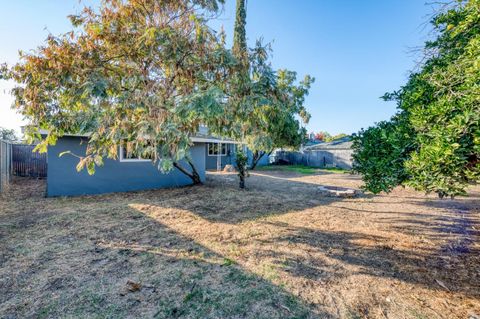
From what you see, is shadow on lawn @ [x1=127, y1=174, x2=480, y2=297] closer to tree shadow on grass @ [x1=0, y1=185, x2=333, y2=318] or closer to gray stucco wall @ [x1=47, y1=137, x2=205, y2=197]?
tree shadow on grass @ [x1=0, y1=185, x2=333, y2=318]

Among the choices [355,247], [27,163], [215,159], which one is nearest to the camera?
[355,247]

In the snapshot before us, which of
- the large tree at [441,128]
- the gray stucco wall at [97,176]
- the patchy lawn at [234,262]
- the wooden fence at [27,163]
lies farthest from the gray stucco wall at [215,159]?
the large tree at [441,128]

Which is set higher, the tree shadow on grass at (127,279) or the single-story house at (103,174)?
the single-story house at (103,174)

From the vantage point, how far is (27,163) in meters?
12.0

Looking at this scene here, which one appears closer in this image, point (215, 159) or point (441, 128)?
point (441, 128)

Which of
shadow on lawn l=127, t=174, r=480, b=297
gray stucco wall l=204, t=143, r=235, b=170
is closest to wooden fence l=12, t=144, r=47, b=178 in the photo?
shadow on lawn l=127, t=174, r=480, b=297

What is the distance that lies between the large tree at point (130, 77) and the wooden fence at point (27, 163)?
28.9 ft

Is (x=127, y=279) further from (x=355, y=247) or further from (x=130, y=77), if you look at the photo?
(x=130, y=77)

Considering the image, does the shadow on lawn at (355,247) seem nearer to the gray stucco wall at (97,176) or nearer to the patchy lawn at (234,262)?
the patchy lawn at (234,262)

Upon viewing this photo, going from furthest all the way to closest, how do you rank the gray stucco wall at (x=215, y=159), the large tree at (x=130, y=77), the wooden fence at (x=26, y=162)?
the gray stucco wall at (x=215, y=159) → the wooden fence at (x=26, y=162) → the large tree at (x=130, y=77)

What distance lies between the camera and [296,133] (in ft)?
47.1

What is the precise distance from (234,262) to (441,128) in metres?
3.11

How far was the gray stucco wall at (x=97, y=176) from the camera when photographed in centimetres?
788

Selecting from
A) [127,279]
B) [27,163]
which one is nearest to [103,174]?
[127,279]
